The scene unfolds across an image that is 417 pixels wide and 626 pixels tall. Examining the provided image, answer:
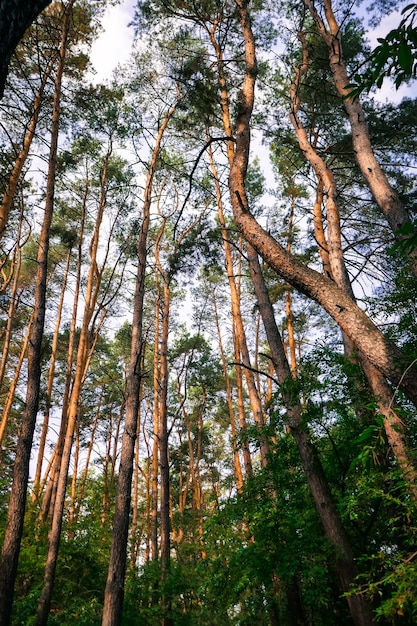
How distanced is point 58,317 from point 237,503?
11.9m

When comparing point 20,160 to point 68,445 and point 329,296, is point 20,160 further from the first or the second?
point 329,296

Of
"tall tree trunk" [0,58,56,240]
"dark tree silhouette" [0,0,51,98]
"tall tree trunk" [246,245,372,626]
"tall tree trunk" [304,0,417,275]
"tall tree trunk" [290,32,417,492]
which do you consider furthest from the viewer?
"tall tree trunk" [0,58,56,240]

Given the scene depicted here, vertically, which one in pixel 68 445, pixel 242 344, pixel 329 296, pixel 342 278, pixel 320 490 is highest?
pixel 242 344

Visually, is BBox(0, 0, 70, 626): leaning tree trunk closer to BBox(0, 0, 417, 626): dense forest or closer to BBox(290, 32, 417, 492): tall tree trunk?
BBox(0, 0, 417, 626): dense forest

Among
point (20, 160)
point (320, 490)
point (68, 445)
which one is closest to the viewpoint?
point (320, 490)

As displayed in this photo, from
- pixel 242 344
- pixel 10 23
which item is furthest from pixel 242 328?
pixel 10 23

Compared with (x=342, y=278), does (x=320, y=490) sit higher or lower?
lower

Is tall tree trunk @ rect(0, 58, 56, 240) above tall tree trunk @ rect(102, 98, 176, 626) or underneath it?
above

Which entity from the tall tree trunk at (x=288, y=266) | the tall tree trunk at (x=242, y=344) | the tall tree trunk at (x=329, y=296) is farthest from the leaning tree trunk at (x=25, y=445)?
the tall tree trunk at (x=329, y=296)

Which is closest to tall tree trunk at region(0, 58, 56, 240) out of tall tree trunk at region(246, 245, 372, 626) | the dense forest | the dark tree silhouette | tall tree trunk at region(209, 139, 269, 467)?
the dense forest

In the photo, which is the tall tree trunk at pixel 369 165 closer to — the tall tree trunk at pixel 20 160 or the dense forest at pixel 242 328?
the dense forest at pixel 242 328

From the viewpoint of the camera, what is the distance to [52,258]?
17.0 metres

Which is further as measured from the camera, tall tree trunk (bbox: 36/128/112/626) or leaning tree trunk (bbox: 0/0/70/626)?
tall tree trunk (bbox: 36/128/112/626)

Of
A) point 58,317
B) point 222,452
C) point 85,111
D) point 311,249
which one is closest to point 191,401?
point 222,452
